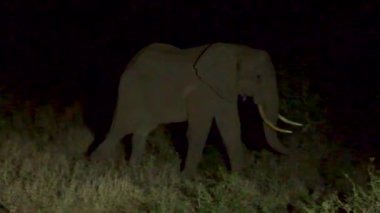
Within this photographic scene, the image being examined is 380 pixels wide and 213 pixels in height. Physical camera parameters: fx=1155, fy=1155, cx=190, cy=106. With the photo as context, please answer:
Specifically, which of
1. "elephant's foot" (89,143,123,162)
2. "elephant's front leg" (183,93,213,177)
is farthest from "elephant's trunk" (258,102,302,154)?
"elephant's foot" (89,143,123,162)

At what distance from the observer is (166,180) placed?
10.4 metres

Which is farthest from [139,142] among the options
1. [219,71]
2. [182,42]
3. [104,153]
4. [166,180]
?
[182,42]

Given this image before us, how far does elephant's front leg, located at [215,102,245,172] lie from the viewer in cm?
1088

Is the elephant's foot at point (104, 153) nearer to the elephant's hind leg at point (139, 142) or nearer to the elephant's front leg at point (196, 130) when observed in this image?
the elephant's hind leg at point (139, 142)

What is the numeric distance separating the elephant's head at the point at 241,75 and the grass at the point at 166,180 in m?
0.67

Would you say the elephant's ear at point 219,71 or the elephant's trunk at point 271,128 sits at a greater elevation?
the elephant's ear at point 219,71

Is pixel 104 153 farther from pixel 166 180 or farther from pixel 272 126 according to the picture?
pixel 272 126

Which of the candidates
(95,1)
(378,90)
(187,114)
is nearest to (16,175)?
(187,114)

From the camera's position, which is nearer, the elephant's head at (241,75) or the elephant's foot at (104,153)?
the elephant's head at (241,75)

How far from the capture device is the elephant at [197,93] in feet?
35.6

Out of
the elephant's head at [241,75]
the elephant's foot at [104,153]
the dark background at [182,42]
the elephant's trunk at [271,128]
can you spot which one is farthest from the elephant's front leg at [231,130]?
the dark background at [182,42]

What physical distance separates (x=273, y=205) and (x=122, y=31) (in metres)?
7.28

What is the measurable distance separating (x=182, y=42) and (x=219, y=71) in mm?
4920

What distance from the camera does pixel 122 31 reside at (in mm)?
16219
